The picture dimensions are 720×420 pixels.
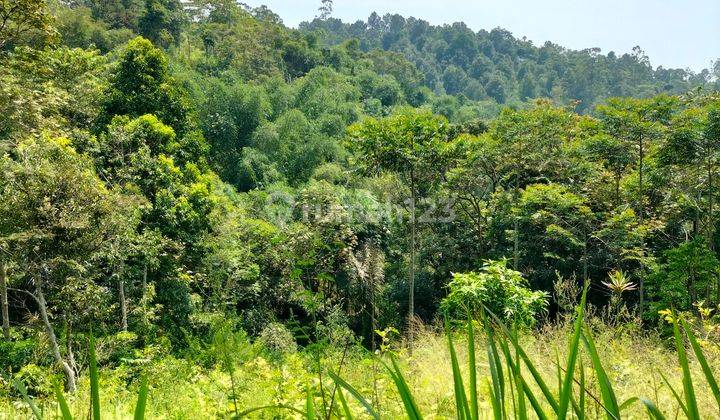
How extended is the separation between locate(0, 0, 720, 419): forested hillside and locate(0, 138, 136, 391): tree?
0.02 meters

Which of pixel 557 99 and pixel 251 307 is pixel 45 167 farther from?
pixel 557 99

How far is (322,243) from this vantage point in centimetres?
253

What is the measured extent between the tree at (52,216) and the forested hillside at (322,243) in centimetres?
2

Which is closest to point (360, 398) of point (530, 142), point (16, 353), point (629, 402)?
point (629, 402)

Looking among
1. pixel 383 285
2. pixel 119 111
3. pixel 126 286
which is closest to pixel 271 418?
pixel 126 286

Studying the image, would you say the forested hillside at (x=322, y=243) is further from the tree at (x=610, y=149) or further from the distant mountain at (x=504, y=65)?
the distant mountain at (x=504, y=65)

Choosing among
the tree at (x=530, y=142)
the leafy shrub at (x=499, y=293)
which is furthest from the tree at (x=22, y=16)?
the tree at (x=530, y=142)

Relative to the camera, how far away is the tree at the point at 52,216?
554 cm

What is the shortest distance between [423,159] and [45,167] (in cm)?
633

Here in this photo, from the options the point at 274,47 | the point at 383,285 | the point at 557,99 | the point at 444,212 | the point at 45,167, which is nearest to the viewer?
the point at 45,167

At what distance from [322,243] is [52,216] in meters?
4.67

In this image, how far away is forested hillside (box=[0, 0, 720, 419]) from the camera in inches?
134

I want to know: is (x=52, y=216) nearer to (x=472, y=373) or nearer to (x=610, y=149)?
(x=472, y=373)

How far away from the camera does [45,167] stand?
5.64 meters
